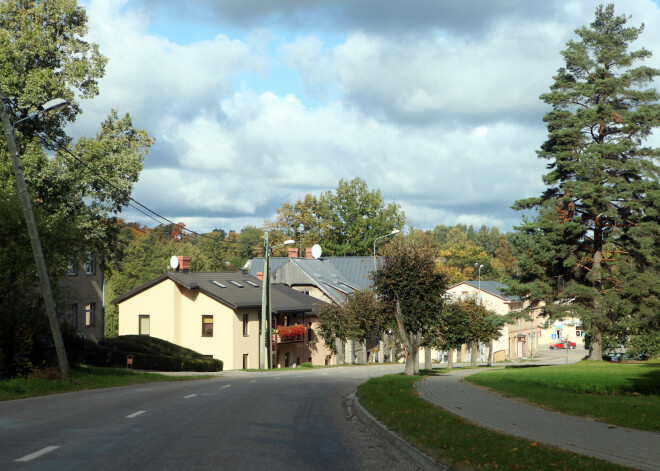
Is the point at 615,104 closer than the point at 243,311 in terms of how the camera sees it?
Yes

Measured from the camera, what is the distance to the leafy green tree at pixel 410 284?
1102 inches

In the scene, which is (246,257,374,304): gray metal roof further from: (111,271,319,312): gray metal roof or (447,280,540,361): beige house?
(447,280,540,361): beige house

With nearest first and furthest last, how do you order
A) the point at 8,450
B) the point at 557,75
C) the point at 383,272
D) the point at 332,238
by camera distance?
the point at 8,450 < the point at 383,272 < the point at 557,75 < the point at 332,238

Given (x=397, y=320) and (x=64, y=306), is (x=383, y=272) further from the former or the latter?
(x=64, y=306)

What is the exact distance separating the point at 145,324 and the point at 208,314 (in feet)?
22.6

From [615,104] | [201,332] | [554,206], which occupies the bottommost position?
[201,332]

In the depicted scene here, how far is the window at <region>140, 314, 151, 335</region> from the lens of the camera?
2354 inches

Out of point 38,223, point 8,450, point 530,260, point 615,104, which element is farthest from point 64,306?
point 615,104

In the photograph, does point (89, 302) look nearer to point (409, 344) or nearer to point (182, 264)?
point (182, 264)

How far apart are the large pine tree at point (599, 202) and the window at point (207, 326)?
25.0 meters

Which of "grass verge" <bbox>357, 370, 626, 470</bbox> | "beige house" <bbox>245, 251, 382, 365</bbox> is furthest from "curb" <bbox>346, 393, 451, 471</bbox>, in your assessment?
"beige house" <bbox>245, 251, 382, 365</bbox>

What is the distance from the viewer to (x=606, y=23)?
44.5m

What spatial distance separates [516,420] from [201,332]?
45172 millimetres

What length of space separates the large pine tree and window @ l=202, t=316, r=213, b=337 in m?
25.0
